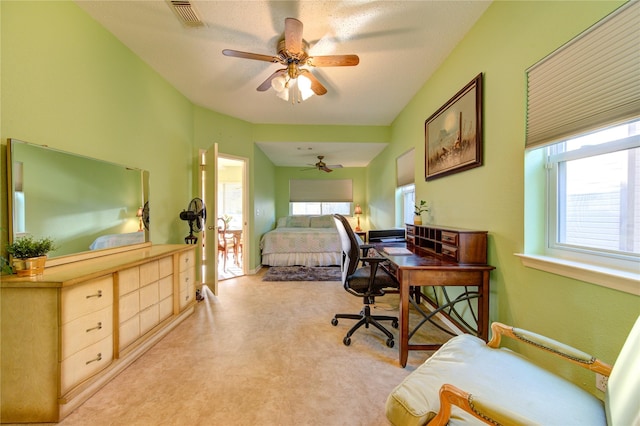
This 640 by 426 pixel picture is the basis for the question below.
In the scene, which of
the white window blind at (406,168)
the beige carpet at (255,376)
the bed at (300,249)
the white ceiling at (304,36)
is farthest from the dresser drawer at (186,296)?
the white window blind at (406,168)

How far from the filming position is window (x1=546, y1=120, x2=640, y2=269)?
3.49 feet

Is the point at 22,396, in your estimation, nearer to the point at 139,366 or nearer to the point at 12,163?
the point at 139,366

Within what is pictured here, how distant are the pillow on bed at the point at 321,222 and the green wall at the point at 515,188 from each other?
12.8 ft

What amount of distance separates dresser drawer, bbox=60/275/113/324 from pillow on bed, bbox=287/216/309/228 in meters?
4.77

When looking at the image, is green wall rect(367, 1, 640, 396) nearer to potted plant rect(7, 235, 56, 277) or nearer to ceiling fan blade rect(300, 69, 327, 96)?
ceiling fan blade rect(300, 69, 327, 96)

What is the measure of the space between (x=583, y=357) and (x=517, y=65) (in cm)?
167

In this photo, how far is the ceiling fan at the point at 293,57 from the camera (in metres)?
1.72

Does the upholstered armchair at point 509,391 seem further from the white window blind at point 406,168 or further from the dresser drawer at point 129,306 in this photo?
the white window blind at point 406,168

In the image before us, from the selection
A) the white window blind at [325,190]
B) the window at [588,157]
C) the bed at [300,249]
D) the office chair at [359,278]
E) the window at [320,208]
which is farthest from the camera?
the window at [320,208]

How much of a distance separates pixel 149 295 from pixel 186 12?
227 cm

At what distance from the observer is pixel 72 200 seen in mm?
1759

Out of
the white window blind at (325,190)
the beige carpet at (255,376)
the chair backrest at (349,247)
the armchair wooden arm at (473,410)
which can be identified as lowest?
the beige carpet at (255,376)

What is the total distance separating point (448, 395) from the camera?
77cm

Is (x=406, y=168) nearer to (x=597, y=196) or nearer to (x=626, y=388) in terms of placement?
(x=597, y=196)
